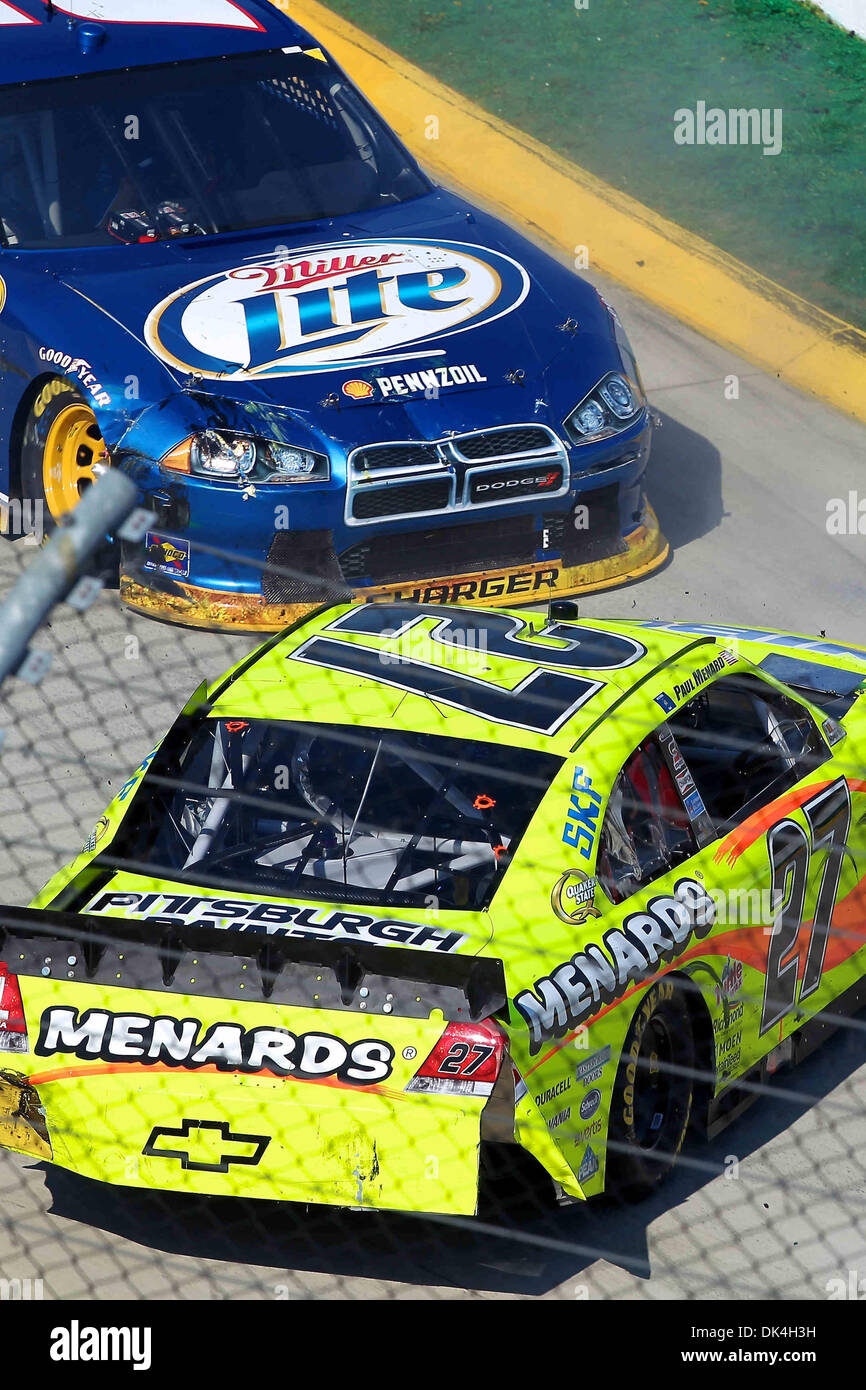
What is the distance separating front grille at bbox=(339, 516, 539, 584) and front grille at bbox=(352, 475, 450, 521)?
0.11m

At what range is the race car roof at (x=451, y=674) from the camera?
6.02m

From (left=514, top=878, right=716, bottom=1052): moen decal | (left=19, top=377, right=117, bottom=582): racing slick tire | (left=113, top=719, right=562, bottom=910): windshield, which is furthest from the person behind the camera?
(left=19, top=377, right=117, bottom=582): racing slick tire

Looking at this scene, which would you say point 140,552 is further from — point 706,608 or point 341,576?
point 706,608

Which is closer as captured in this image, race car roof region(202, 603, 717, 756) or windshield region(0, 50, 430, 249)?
race car roof region(202, 603, 717, 756)

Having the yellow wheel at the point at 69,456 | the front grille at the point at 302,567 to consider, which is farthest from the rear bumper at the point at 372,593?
the yellow wheel at the point at 69,456

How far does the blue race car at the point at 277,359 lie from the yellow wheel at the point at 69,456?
0.01 meters

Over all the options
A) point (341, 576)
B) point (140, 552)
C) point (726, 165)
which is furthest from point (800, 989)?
point (726, 165)

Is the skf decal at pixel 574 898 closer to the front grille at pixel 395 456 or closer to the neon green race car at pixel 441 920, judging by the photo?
the neon green race car at pixel 441 920

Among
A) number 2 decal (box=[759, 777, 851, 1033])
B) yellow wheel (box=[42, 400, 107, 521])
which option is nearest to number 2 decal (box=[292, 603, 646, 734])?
number 2 decal (box=[759, 777, 851, 1033])

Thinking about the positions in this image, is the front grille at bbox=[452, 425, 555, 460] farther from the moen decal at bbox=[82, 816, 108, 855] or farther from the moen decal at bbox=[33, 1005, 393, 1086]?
the moen decal at bbox=[33, 1005, 393, 1086]

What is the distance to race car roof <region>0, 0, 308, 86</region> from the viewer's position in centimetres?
998

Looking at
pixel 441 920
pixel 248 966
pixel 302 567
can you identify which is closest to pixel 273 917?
pixel 248 966

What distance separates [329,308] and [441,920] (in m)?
4.13

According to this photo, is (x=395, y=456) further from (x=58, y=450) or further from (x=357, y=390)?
(x=58, y=450)
